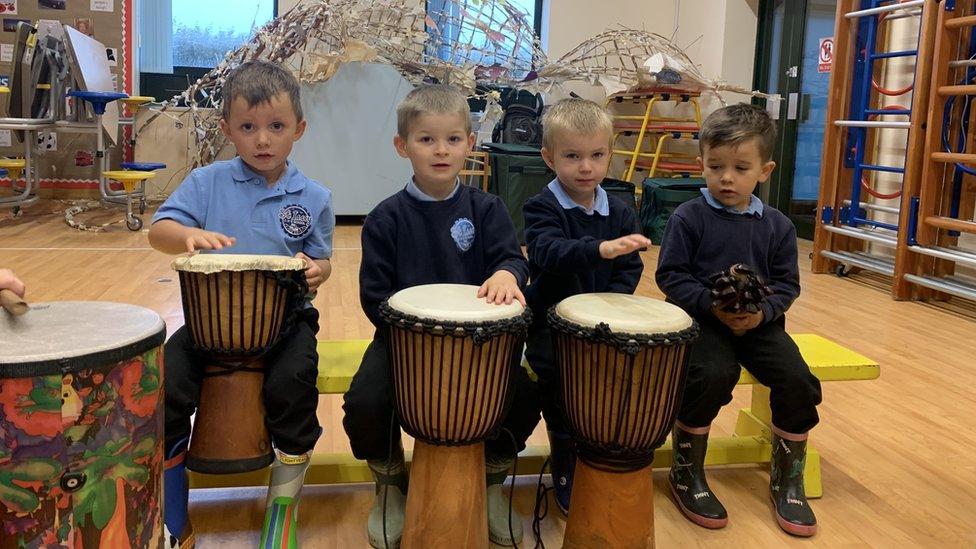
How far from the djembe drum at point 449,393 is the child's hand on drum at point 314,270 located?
242mm

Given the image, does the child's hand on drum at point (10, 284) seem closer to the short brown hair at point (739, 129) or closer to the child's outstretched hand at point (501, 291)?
the child's outstretched hand at point (501, 291)

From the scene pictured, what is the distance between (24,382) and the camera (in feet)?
3.50

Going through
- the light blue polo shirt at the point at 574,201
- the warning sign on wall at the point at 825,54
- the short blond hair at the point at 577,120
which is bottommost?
the light blue polo shirt at the point at 574,201

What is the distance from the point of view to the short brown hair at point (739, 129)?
194cm

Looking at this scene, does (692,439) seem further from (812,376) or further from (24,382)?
(24,382)

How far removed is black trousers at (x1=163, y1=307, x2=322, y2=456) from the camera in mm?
1604

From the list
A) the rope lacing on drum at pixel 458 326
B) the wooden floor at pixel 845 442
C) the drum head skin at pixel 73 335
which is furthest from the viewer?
the wooden floor at pixel 845 442

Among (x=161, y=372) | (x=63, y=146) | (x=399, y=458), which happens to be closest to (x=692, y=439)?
(x=399, y=458)

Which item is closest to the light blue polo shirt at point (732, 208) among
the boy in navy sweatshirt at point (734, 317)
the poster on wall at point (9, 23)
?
the boy in navy sweatshirt at point (734, 317)

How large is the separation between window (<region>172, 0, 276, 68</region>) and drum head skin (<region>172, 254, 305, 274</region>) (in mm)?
5711

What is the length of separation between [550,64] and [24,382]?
577 cm

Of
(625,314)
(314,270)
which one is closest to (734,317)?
(625,314)

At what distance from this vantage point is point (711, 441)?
2.13 metres

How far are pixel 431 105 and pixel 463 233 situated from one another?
0.96 ft
